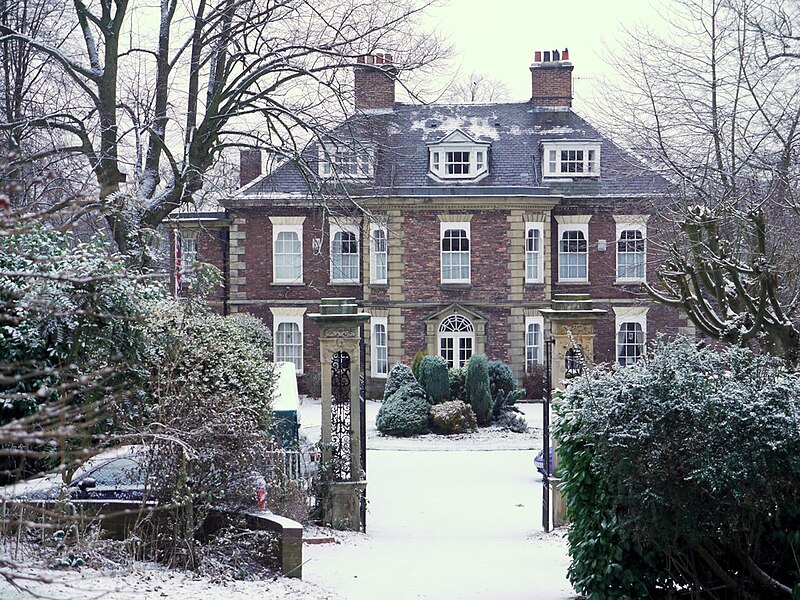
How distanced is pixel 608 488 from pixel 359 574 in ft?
11.4

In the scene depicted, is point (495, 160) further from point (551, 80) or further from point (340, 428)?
point (340, 428)

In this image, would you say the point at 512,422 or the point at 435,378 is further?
the point at 512,422

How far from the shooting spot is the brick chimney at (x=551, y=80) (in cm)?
3353

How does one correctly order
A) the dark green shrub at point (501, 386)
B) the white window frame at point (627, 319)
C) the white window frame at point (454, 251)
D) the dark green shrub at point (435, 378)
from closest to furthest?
the dark green shrub at point (435, 378), the dark green shrub at point (501, 386), the white window frame at point (454, 251), the white window frame at point (627, 319)

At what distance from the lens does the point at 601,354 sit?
3209 cm

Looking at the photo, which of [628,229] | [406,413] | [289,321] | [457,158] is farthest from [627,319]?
[289,321]

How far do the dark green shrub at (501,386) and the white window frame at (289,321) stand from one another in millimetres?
7880

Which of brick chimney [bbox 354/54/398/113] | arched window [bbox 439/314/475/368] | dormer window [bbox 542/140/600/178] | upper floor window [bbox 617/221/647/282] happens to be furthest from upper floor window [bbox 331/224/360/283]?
upper floor window [bbox 617/221/647/282]

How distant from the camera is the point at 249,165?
3475 centimetres

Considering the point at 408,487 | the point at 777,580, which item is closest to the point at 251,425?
the point at 777,580

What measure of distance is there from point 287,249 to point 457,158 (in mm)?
6148

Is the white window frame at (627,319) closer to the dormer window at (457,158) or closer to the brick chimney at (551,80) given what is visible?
the dormer window at (457,158)

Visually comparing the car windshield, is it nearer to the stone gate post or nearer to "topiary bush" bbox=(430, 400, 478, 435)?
the stone gate post

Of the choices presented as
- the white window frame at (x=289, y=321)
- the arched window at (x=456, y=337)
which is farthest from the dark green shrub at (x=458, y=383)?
the white window frame at (x=289, y=321)
